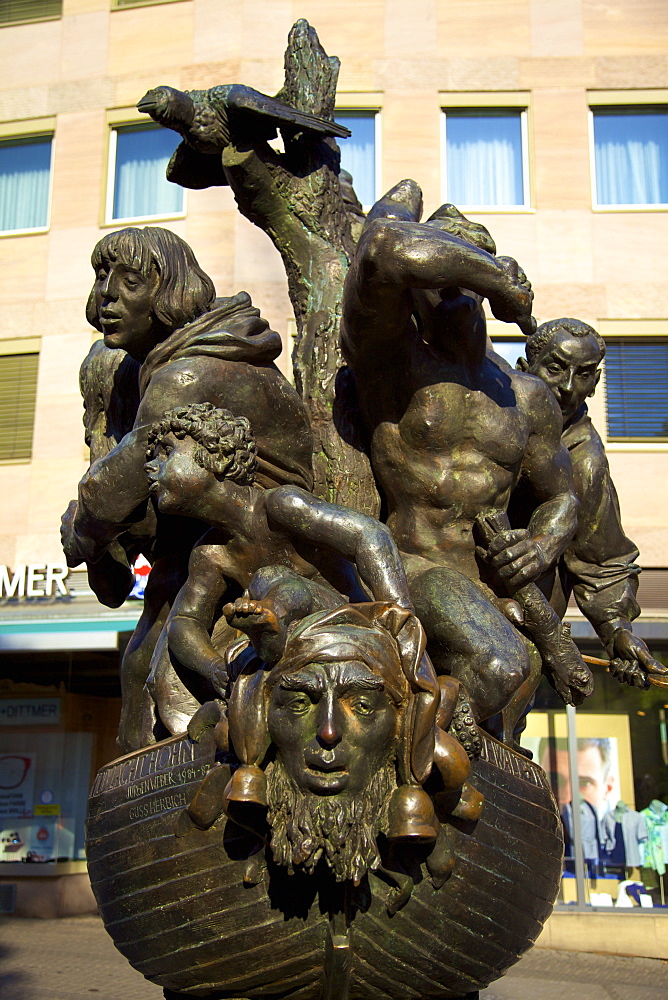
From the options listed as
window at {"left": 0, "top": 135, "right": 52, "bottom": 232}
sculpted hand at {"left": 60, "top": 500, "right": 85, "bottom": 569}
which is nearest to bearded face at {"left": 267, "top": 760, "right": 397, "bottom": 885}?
sculpted hand at {"left": 60, "top": 500, "right": 85, "bottom": 569}

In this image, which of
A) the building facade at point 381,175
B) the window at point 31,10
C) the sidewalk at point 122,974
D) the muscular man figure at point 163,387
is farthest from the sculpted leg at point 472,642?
the window at point 31,10

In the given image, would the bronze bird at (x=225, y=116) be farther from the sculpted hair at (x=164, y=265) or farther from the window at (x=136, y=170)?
the window at (x=136, y=170)

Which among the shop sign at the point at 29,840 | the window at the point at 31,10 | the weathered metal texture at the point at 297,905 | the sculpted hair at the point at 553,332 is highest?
the window at the point at 31,10

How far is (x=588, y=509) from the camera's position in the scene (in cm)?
342

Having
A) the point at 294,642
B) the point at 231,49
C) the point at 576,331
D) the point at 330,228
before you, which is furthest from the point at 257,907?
the point at 231,49

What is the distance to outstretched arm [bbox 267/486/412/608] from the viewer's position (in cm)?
243

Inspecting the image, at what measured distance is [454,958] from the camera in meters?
2.21

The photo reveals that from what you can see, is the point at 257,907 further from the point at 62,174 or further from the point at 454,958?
the point at 62,174

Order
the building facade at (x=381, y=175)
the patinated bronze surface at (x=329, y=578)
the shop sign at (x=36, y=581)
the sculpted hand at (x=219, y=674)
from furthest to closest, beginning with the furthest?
the building facade at (x=381, y=175), the shop sign at (x=36, y=581), the sculpted hand at (x=219, y=674), the patinated bronze surface at (x=329, y=578)

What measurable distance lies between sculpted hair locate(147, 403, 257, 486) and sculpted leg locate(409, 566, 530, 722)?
52cm

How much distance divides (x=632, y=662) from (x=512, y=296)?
51.2 inches

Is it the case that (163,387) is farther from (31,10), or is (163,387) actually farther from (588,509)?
(31,10)

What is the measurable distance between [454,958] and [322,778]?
1.96 feet

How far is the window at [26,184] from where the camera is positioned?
14820 millimetres
